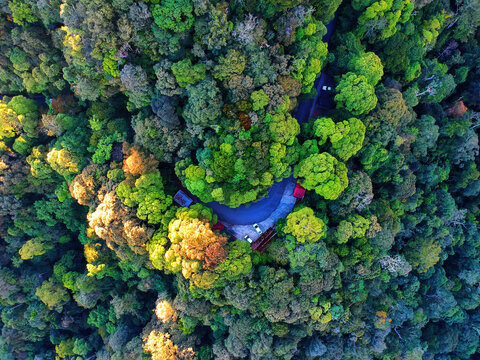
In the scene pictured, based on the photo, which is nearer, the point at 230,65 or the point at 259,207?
the point at 230,65

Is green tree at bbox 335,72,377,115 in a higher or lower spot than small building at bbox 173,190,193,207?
higher

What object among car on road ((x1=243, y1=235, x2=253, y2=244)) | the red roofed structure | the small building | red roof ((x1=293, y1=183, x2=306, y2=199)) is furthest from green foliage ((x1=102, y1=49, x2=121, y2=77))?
the red roofed structure

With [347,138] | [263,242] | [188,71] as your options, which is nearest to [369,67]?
[347,138]

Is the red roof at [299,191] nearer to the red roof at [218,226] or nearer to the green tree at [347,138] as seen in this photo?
the green tree at [347,138]

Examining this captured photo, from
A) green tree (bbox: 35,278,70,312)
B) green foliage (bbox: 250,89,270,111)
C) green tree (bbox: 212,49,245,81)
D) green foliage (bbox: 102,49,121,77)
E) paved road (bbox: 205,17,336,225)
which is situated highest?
green tree (bbox: 212,49,245,81)

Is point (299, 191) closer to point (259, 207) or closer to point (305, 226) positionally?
point (259, 207)

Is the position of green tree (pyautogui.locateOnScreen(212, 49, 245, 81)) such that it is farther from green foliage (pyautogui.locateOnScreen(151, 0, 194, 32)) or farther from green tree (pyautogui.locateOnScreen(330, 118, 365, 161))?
green tree (pyautogui.locateOnScreen(330, 118, 365, 161))
